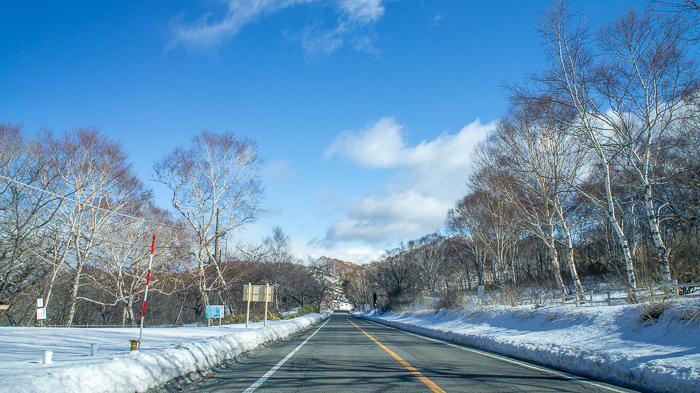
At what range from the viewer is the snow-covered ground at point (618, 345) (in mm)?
5527

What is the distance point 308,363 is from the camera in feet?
25.3

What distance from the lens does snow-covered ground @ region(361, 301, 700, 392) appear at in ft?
18.1

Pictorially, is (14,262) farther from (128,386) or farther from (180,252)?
(128,386)

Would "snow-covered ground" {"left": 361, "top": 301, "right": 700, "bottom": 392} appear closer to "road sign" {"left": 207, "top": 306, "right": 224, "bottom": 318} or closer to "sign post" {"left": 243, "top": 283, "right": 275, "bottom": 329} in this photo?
"sign post" {"left": 243, "top": 283, "right": 275, "bottom": 329}

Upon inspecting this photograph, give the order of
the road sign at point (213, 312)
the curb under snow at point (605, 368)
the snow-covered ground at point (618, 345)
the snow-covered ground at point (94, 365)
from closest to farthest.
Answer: the snow-covered ground at point (94, 365)
the curb under snow at point (605, 368)
the snow-covered ground at point (618, 345)
the road sign at point (213, 312)

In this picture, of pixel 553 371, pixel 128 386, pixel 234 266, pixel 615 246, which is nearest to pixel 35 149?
pixel 234 266

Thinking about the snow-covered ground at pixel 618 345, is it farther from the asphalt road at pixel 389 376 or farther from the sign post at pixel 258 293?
the sign post at pixel 258 293

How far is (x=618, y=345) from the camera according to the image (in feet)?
26.5

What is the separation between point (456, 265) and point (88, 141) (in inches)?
2682

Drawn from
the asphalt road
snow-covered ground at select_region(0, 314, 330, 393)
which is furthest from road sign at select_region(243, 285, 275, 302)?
the asphalt road

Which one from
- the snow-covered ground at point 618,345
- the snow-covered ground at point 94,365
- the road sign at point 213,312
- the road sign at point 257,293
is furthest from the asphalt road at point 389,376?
the road sign at point 213,312

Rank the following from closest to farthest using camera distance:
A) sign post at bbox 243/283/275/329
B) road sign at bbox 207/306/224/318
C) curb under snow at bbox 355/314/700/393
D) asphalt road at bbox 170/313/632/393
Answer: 1. curb under snow at bbox 355/314/700/393
2. asphalt road at bbox 170/313/632/393
3. sign post at bbox 243/283/275/329
4. road sign at bbox 207/306/224/318

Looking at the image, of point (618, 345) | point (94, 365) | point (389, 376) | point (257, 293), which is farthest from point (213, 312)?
point (618, 345)

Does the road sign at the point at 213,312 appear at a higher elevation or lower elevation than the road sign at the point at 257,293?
lower
